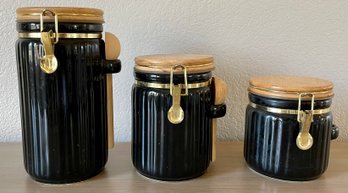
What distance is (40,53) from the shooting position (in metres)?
0.51

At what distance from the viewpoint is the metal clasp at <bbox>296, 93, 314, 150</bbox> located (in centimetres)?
54

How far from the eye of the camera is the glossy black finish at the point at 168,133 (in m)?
0.55

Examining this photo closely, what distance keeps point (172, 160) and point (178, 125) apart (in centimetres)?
6

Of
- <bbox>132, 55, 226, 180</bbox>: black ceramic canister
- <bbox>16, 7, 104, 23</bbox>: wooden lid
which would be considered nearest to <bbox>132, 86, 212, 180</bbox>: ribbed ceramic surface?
<bbox>132, 55, 226, 180</bbox>: black ceramic canister

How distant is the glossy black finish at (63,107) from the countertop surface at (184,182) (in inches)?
1.0

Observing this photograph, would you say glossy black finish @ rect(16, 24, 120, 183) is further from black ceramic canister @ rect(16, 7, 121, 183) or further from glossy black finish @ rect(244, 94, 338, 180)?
glossy black finish @ rect(244, 94, 338, 180)

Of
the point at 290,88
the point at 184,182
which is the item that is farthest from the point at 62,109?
the point at 290,88

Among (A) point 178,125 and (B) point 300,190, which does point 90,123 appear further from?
(B) point 300,190

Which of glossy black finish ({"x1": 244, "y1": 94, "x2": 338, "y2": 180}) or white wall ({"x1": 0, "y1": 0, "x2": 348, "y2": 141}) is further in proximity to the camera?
white wall ({"x1": 0, "y1": 0, "x2": 348, "y2": 141})

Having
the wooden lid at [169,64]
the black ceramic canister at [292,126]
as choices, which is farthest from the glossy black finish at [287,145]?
the wooden lid at [169,64]

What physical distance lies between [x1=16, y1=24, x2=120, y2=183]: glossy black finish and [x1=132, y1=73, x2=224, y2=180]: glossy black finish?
71 mm

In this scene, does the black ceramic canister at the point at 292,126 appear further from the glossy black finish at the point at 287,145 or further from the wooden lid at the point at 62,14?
the wooden lid at the point at 62,14

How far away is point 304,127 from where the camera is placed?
54 centimetres

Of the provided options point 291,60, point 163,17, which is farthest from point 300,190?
point 163,17
